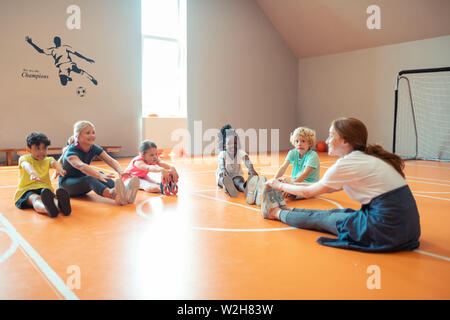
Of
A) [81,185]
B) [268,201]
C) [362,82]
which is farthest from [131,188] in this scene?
[362,82]

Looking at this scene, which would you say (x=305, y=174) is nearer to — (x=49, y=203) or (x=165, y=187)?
(x=165, y=187)

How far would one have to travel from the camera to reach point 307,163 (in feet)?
13.2

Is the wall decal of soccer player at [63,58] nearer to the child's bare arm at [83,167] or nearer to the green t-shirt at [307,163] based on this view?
the child's bare arm at [83,167]

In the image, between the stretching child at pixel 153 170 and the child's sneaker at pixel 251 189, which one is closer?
the child's sneaker at pixel 251 189

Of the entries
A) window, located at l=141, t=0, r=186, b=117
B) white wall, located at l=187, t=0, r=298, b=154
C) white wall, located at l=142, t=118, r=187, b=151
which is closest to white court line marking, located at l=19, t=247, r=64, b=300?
white wall, located at l=142, t=118, r=187, b=151

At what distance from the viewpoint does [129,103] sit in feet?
28.0

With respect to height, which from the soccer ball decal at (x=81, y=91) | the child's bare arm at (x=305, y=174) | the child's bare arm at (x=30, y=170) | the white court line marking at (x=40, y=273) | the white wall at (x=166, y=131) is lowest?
the white court line marking at (x=40, y=273)

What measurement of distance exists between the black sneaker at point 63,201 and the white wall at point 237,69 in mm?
6097

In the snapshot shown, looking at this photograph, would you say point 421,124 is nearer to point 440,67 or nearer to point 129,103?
point 440,67

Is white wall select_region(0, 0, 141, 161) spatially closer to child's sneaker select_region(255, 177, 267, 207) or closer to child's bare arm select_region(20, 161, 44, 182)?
child's bare arm select_region(20, 161, 44, 182)

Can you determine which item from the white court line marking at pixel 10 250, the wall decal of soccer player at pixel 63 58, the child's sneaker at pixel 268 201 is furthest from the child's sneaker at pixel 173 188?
the wall decal of soccer player at pixel 63 58

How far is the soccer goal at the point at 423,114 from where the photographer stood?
27.1 ft

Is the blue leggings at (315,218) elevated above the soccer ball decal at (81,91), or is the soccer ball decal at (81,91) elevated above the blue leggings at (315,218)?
the soccer ball decal at (81,91)

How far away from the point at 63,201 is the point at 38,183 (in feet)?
1.55
